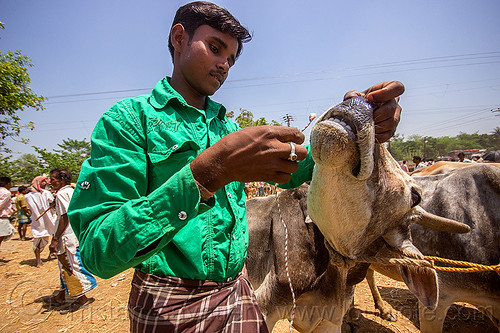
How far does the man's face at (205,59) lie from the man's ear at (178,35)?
0.04 meters

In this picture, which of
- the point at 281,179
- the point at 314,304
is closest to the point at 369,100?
the point at 281,179

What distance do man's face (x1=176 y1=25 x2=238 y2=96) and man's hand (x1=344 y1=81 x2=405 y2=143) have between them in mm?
833

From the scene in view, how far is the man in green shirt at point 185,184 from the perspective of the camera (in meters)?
0.93

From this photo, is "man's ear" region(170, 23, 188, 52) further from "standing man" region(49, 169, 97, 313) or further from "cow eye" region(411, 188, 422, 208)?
"standing man" region(49, 169, 97, 313)

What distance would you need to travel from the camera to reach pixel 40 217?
23.4 ft

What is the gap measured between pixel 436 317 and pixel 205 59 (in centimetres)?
395

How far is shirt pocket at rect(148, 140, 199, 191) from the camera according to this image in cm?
126

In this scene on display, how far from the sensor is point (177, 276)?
1294 mm

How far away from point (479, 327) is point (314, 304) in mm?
3559

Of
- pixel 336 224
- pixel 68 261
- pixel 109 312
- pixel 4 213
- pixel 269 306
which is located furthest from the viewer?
pixel 4 213

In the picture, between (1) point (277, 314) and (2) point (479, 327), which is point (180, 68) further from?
(2) point (479, 327)

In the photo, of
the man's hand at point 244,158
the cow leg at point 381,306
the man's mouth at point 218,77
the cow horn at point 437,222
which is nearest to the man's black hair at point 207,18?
the man's mouth at point 218,77

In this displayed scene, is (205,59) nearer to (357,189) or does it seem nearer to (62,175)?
(357,189)

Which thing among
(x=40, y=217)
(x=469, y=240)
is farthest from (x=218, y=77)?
(x=40, y=217)
